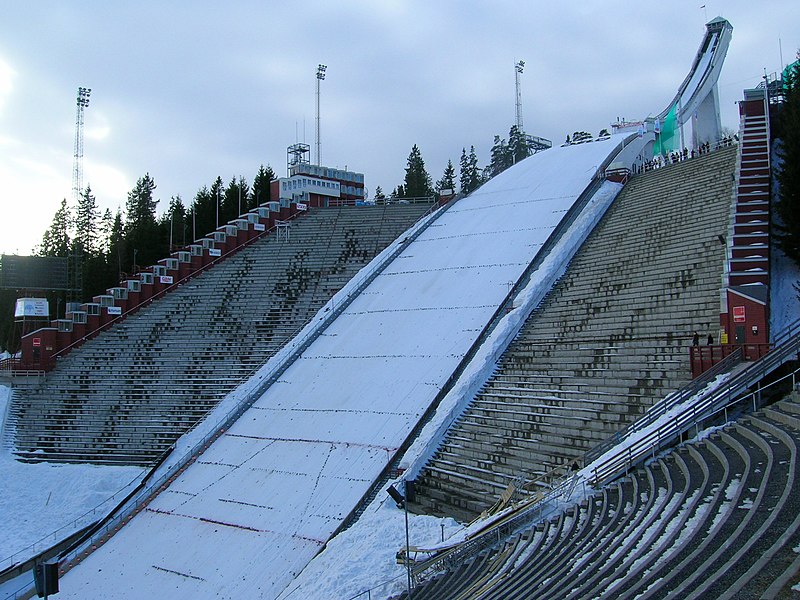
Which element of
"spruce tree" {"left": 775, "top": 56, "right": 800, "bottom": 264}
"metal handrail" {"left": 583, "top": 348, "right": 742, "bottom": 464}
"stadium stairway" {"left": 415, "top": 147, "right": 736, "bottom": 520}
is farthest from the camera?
"spruce tree" {"left": 775, "top": 56, "right": 800, "bottom": 264}

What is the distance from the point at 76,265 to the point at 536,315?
88.2 feet

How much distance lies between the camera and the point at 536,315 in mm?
22578

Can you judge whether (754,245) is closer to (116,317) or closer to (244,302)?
(244,302)

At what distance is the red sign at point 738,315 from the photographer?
15930mm

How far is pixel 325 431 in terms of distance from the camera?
20000 mm

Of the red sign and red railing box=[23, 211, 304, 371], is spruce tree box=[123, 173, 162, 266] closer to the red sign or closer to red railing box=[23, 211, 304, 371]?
red railing box=[23, 211, 304, 371]

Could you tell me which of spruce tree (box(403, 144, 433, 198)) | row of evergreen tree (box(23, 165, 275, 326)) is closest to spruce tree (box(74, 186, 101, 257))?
row of evergreen tree (box(23, 165, 275, 326))

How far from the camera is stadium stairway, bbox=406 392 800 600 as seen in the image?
7.21 meters

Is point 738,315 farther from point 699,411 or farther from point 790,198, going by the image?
point 790,198

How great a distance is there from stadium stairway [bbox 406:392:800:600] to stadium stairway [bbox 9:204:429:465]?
54.3ft

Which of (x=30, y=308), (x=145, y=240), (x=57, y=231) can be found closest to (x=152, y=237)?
(x=145, y=240)

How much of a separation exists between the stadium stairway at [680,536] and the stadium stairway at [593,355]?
7.62 ft

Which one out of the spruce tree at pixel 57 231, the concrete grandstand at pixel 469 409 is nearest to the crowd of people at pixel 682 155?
the concrete grandstand at pixel 469 409

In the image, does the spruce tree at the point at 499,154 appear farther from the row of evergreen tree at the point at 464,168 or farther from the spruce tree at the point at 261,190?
the spruce tree at the point at 261,190
